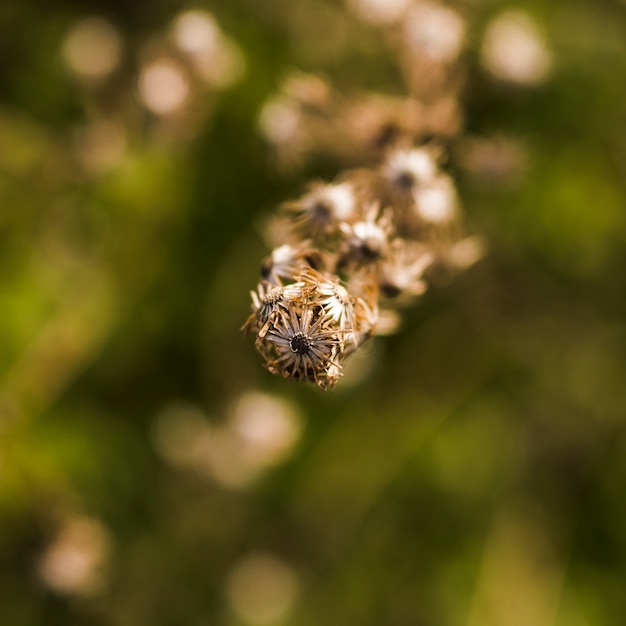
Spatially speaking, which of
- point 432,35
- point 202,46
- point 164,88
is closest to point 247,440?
point 164,88

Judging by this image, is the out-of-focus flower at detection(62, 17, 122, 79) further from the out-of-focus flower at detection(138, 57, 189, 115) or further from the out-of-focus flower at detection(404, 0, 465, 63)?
the out-of-focus flower at detection(404, 0, 465, 63)

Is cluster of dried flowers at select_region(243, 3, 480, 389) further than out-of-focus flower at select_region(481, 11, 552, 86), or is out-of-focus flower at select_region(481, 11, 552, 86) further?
out-of-focus flower at select_region(481, 11, 552, 86)

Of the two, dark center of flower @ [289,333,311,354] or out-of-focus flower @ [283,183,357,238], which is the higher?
out-of-focus flower @ [283,183,357,238]

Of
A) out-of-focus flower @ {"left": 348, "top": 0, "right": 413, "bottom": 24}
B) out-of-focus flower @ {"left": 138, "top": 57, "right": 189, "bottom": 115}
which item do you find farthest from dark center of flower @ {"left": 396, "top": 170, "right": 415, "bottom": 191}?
out-of-focus flower @ {"left": 138, "top": 57, "right": 189, "bottom": 115}

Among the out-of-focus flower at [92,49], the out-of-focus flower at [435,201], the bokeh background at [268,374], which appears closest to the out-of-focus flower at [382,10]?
the bokeh background at [268,374]

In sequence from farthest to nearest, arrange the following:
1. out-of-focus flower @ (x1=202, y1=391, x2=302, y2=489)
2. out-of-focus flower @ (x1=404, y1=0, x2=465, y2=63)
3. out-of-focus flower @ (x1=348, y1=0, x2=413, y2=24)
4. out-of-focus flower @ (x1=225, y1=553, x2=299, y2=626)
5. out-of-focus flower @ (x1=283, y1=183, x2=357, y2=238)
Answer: out-of-focus flower @ (x1=225, y1=553, x2=299, y2=626) → out-of-focus flower @ (x1=202, y1=391, x2=302, y2=489) → out-of-focus flower @ (x1=348, y1=0, x2=413, y2=24) → out-of-focus flower @ (x1=404, y1=0, x2=465, y2=63) → out-of-focus flower @ (x1=283, y1=183, x2=357, y2=238)

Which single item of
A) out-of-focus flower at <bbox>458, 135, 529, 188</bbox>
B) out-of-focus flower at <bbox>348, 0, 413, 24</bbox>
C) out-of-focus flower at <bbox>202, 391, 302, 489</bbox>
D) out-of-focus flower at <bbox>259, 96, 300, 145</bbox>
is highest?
out-of-focus flower at <bbox>348, 0, 413, 24</bbox>

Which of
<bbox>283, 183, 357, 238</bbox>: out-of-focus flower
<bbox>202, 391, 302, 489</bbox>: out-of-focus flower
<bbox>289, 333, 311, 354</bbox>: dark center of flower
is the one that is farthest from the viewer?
<bbox>202, 391, 302, 489</bbox>: out-of-focus flower
